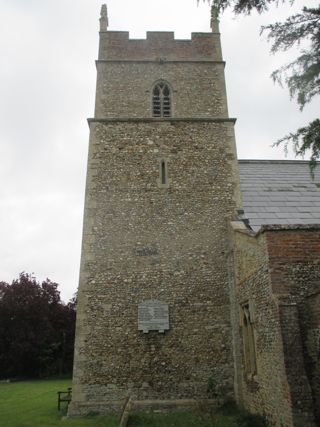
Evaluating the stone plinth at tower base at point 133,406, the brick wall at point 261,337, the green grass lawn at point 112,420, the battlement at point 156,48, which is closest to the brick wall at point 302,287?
the brick wall at point 261,337

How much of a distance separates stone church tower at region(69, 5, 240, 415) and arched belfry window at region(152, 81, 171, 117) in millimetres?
43

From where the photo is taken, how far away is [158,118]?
1342 cm

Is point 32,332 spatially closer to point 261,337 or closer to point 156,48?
point 156,48

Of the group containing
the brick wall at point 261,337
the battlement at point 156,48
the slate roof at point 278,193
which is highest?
the battlement at point 156,48

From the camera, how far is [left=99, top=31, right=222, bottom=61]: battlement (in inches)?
579

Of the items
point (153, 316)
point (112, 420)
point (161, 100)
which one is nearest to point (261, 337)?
point (153, 316)

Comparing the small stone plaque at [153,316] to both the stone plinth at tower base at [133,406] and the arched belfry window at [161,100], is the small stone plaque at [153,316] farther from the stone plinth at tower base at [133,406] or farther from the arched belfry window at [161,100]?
the arched belfry window at [161,100]

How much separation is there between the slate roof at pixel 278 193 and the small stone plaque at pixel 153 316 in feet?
11.5

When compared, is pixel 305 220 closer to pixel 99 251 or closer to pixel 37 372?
pixel 99 251

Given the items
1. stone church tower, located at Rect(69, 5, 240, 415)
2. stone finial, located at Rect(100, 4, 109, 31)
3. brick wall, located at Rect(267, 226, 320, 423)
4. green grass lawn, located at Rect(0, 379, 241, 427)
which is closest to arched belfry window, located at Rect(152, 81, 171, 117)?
stone church tower, located at Rect(69, 5, 240, 415)

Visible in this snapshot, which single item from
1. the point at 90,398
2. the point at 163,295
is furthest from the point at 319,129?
the point at 90,398

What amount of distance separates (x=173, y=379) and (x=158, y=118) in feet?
27.8

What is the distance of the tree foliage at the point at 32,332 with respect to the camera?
91.6ft

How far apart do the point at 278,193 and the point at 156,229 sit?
14.3ft
